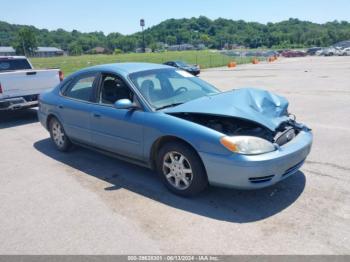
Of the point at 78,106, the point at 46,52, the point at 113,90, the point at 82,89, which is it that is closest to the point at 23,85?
the point at 82,89

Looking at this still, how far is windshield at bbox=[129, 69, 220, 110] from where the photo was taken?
4.62 m

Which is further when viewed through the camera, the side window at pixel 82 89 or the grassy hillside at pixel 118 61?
the grassy hillside at pixel 118 61

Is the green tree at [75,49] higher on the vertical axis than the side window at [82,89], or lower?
higher

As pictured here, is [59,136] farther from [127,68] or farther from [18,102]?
[18,102]

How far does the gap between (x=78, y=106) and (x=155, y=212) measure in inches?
96.3

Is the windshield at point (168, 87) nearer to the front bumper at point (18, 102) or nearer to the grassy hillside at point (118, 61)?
the front bumper at point (18, 102)

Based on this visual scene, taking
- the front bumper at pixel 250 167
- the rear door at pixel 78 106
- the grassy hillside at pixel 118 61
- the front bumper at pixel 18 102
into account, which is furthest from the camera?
the grassy hillside at pixel 118 61

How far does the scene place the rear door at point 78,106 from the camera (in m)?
5.34

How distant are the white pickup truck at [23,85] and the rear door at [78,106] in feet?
10.6

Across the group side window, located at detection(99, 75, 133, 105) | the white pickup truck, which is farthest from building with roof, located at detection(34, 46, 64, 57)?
side window, located at detection(99, 75, 133, 105)

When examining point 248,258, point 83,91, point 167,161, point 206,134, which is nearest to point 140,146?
point 167,161

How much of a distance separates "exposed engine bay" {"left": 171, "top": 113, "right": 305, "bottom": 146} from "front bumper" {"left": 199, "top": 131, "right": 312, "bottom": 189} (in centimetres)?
20

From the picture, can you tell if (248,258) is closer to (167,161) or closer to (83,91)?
(167,161)

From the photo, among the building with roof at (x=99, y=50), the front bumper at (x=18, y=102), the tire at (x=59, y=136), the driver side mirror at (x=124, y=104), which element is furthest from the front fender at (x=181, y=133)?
the building with roof at (x=99, y=50)
